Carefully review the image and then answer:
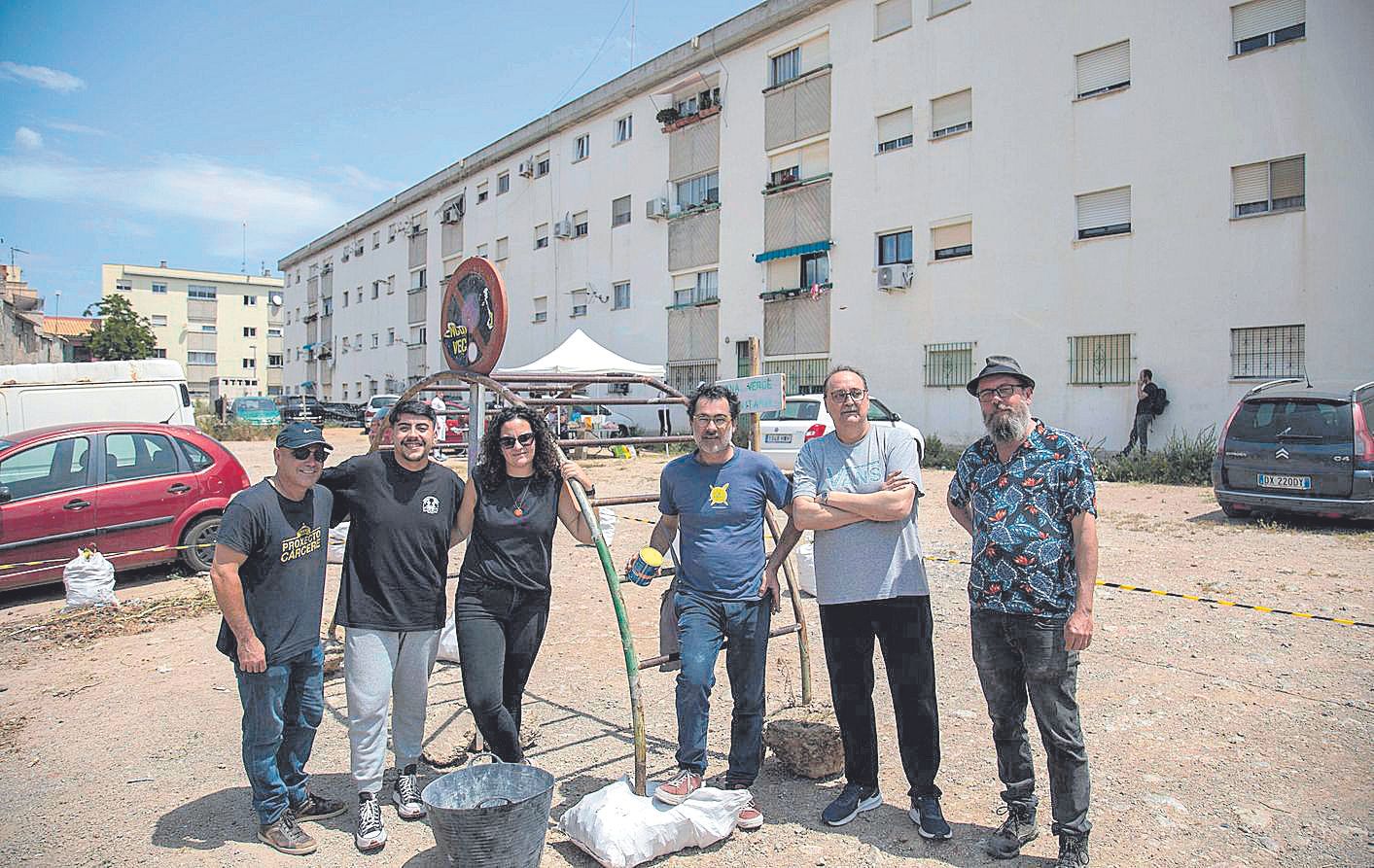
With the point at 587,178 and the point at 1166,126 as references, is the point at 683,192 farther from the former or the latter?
the point at 1166,126

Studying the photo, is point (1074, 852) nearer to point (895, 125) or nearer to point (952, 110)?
point (952, 110)

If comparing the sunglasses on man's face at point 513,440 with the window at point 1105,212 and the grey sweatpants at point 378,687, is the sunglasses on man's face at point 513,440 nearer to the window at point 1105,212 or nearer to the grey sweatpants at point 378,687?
the grey sweatpants at point 378,687

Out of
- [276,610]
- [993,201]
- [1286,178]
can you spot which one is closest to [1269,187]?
[1286,178]

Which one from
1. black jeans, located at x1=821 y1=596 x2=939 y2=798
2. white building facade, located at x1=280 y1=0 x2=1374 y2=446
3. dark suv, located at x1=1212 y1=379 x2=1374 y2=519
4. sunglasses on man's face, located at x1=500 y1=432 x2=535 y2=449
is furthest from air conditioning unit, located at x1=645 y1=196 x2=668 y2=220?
black jeans, located at x1=821 y1=596 x2=939 y2=798

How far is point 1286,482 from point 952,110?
12501 millimetres

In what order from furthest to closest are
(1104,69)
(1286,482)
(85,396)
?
(1104,69), (85,396), (1286,482)

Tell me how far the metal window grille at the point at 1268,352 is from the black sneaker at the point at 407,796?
15883 mm

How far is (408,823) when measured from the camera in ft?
12.5

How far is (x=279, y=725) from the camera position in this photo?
11.6 feet

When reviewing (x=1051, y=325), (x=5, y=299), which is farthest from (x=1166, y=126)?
(x=5, y=299)

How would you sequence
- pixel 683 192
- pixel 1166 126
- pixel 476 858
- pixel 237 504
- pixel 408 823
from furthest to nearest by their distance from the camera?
pixel 683 192
pixel 1166 126
pixel 408 823
pixel 237 504
pixel 476 858

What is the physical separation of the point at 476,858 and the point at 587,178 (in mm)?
30110

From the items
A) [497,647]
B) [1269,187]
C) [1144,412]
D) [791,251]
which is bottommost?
[497,647]

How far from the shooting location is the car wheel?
8688mm
